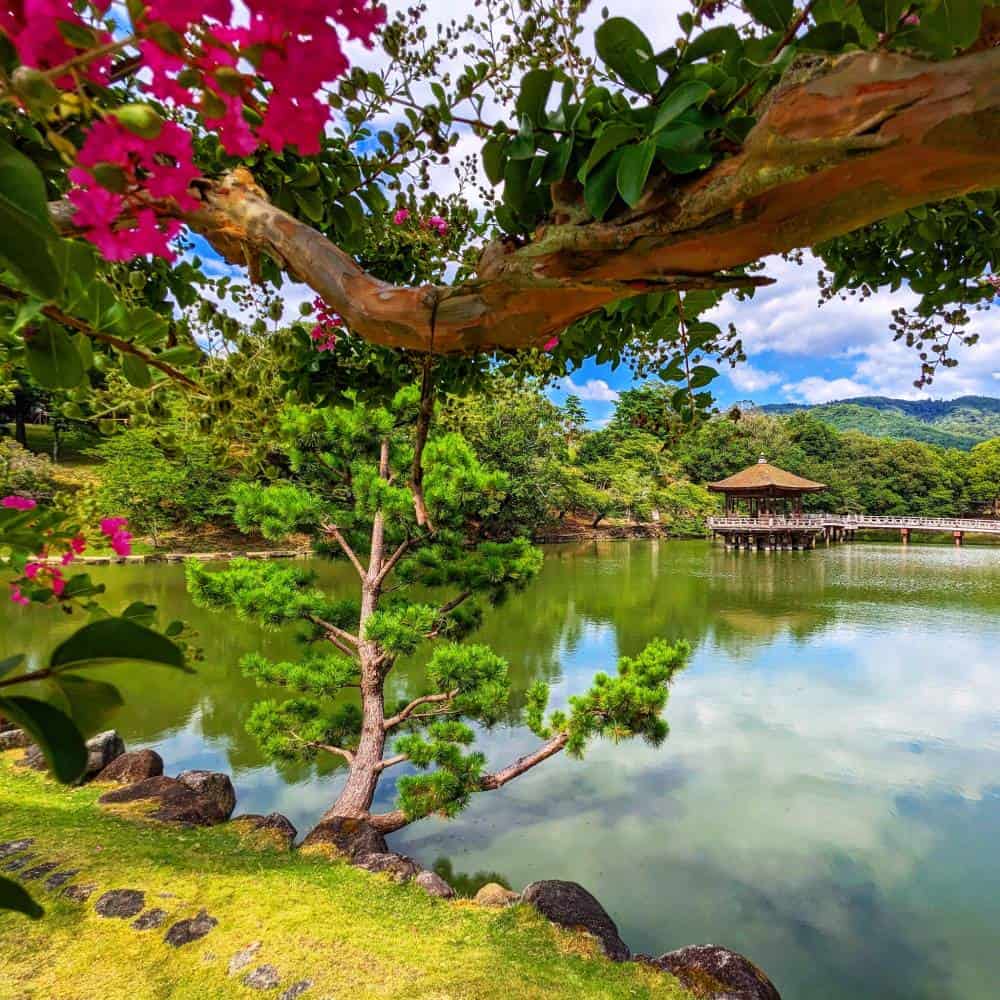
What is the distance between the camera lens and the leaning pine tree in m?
2.68

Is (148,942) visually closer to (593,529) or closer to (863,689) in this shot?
(863,689)

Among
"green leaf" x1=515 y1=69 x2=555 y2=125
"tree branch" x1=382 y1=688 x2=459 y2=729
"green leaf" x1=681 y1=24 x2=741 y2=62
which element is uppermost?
"green leaf" x1=681 y1=24 x2=741 y2=62

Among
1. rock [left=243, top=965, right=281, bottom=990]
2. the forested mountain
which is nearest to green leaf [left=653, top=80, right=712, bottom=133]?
rock [left=243, top=965, right=281, bottom=990]

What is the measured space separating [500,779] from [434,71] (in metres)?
2.69

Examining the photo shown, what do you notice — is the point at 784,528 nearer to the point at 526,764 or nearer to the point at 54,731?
the point at 526,764

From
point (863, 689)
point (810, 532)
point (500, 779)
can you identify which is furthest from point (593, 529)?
point (500, 779)

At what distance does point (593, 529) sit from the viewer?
60.2 feet

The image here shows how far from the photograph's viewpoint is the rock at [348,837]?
2.45 metres

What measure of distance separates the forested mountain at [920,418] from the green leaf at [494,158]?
45400mm

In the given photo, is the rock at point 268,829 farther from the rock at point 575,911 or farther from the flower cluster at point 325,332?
the flower cluster at point 325,332

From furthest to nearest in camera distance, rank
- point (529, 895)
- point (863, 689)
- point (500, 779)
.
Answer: point (863, 689) → point (500, 779) → point (529, 895)

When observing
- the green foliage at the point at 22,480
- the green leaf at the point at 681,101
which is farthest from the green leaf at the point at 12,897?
the green foliage at the point at 22,480

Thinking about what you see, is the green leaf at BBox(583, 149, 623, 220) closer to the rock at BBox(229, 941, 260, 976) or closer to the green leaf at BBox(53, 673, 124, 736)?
the green leaf at BBox(53, 673, 124, 736)

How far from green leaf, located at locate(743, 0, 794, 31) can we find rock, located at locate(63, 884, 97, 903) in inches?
102
